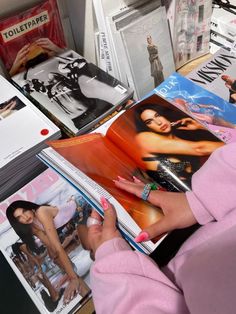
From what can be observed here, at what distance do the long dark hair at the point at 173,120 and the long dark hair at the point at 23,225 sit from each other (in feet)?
0.93

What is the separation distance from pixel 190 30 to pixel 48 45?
433 millimetres

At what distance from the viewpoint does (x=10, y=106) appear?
29.0 inches

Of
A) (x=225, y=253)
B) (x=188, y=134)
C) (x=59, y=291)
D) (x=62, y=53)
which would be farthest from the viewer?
(x=62, y=53)

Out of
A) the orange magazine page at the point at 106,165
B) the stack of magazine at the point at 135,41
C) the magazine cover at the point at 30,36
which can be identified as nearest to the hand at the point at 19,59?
the magazine cover at the point at 30,36

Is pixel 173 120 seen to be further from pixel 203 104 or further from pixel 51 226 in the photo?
pixel 51 226

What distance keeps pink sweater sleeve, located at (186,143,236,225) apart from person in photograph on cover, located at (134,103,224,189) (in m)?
0.04

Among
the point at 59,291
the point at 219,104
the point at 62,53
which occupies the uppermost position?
the point at 62,53

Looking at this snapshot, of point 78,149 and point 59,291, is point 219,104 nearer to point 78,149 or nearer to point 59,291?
point 78,149

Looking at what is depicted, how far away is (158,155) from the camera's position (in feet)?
2.13

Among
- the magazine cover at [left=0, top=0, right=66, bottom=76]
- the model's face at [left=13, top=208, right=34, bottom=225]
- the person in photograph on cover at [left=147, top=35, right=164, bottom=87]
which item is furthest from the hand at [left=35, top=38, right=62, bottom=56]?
the model's face at [left=13, top=208, right=34, bottom=225]

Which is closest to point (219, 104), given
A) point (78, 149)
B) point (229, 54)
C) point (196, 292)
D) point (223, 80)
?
point (223, 80)

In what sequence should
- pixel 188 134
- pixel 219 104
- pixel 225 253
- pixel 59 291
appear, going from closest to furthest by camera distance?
pixel 225 253 < pixel 59 291 < pixel 188 134 < pixel 219 104

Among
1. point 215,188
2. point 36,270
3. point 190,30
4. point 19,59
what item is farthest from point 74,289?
point 190,30

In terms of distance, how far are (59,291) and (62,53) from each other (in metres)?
0.64
